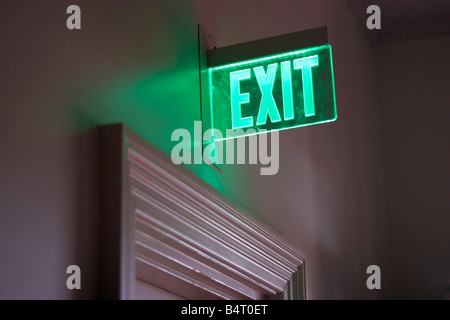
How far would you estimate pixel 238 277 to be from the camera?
235 centimetres

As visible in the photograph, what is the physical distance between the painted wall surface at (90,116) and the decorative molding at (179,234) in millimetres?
71

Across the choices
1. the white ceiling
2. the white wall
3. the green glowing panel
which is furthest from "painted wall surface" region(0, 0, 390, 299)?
Result: the white ceiling

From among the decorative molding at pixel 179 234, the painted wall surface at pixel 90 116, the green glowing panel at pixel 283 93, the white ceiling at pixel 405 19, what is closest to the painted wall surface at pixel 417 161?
the white ceiling at pixel 405 19

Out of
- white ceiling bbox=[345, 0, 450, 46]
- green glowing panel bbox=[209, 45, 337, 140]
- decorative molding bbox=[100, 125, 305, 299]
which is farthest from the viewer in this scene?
white ceiling bbox=[345, 0, 450, 46]

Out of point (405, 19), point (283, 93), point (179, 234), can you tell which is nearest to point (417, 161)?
point (405, 19)

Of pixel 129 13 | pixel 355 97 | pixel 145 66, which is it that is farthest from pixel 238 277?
pixel 355 97

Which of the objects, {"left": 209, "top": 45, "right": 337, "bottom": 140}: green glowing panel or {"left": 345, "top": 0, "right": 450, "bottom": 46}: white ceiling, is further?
{"left": 345, "top": 0, "right": 450, "bottom": 46}: white ceiling

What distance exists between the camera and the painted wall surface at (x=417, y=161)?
191 inches

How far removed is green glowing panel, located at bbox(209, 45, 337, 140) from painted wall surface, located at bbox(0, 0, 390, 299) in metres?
0.17

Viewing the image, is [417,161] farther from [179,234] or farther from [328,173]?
[179,234]

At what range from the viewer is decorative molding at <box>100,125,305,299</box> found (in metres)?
1.56

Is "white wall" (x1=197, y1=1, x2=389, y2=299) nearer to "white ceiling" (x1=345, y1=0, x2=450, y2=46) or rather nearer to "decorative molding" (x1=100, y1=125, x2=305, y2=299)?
"white ceiling" (x1=345, y1=0, x2=450, y2=46)

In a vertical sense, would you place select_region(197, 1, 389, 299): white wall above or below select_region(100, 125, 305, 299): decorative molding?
above
